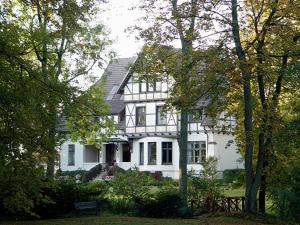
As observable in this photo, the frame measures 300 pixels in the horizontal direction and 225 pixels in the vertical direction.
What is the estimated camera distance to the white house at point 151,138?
4638 centimetres

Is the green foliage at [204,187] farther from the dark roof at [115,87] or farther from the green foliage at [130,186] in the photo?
the dark roof at [115,87]

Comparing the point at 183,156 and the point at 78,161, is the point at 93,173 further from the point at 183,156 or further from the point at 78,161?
the point at 183,156

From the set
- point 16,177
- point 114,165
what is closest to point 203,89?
point 16,177

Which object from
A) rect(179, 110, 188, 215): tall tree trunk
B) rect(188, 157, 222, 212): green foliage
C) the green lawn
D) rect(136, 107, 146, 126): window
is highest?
rect(136, 107, 146, 126): window

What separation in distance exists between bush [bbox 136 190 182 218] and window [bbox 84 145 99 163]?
34460 mm

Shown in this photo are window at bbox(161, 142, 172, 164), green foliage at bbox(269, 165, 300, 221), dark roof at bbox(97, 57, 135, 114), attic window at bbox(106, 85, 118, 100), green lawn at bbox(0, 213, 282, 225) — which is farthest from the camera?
attic window at bbox(106, 85, 118, 100)

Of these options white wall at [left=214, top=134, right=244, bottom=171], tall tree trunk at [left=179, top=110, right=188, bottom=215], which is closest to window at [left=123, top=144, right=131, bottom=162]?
white wall at [left=214, top=134, right=244, bottom=171]

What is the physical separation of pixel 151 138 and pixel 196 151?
15.2ft

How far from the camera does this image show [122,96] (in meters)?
52.4

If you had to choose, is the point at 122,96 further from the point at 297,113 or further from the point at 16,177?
the point at 16,177

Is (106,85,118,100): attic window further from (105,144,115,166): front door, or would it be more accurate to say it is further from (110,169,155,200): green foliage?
(110,169,155,200): green foliage

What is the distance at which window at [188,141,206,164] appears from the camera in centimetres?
4631

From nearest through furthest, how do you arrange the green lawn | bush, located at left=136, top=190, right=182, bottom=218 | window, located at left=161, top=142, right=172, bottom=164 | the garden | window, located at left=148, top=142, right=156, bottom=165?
the green lawn
the garden
bush, located at left=136, top=190, right=182, bottom=218
window, located at left=161, top=142, right=172, bottom=164
window, located at left=148, top=142, right=156, bottom=165

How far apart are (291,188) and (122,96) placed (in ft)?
116
